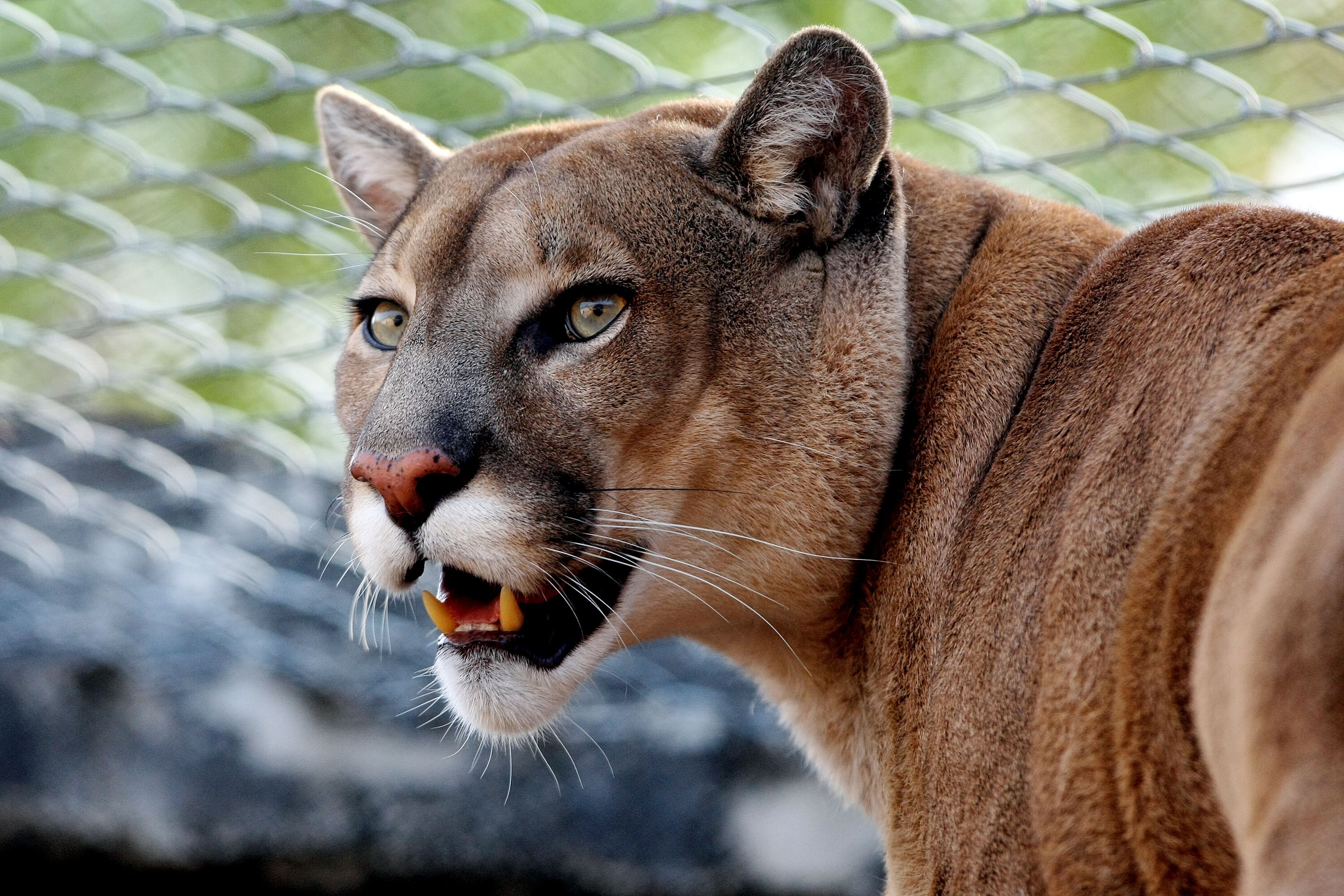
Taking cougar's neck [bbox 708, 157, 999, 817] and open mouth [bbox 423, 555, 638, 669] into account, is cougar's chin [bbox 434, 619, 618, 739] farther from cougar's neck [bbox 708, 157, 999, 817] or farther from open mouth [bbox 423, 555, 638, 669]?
cougar's neck [bbox 708, 157, 999, 817]

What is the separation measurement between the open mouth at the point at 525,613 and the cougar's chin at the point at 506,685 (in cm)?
1

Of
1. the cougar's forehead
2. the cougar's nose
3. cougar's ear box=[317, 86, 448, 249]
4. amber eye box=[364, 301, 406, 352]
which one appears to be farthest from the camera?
cougar's ear box=[317, 86, 448, 249]

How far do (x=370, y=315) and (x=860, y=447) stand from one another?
1095 mm

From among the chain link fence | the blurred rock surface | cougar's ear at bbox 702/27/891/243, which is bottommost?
the blurred rock surface

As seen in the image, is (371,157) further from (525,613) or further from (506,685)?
(506,685)

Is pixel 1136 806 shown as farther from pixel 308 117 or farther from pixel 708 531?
pixel 308 117

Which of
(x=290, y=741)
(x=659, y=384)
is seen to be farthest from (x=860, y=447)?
(x=290, y=741)

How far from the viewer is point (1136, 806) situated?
1.80 meters

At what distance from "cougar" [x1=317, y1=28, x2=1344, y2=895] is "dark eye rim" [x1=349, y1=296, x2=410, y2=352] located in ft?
0.05

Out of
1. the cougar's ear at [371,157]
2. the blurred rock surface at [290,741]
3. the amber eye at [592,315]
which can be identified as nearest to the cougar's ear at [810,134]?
the amber eye at [592,315]

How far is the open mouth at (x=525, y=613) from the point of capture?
7.64 ft

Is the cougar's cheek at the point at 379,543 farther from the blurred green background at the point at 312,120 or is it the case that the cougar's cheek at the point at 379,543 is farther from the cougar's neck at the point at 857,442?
the blurred green background at the point at 312,120

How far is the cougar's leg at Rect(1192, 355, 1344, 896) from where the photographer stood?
4.75ft

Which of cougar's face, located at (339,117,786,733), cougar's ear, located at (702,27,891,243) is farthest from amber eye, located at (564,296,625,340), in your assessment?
cougar's ear, located at (702,27,891,243)
